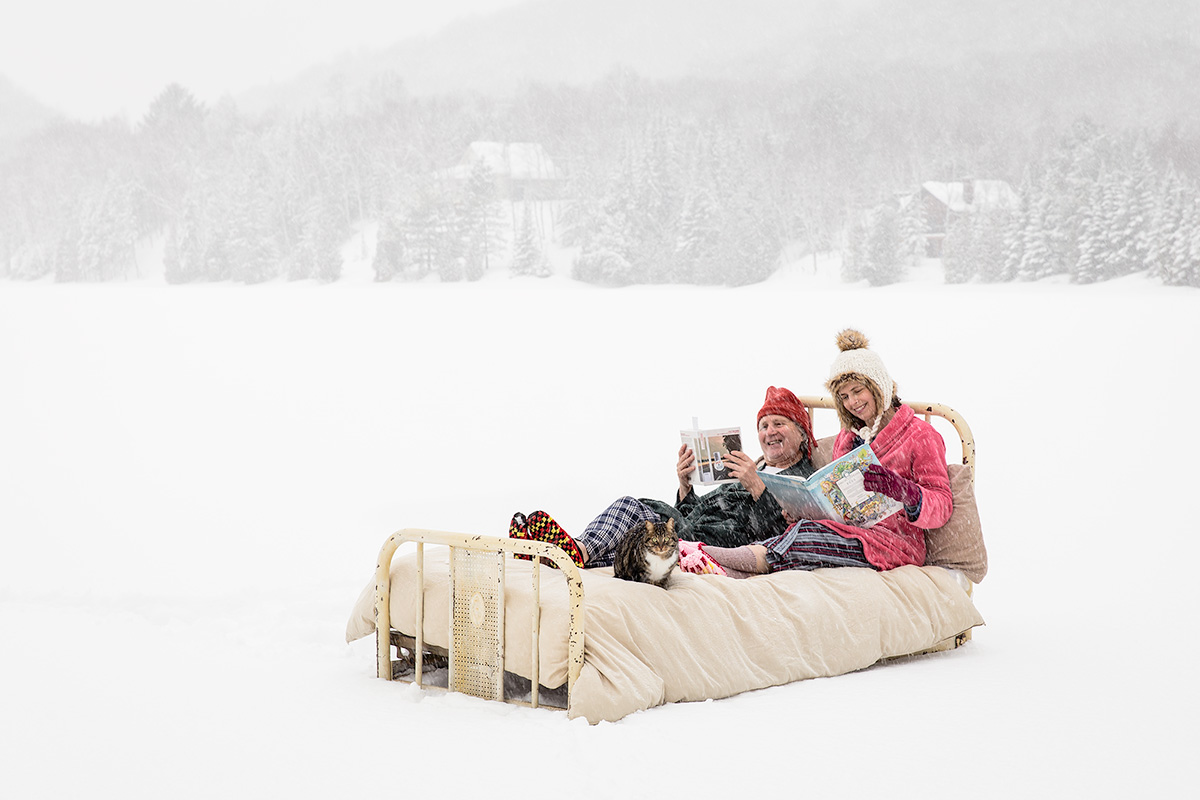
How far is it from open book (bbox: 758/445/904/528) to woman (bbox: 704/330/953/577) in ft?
0.10

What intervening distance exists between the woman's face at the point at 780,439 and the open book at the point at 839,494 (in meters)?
0.22

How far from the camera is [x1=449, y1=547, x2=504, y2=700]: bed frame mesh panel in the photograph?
252 centimetres

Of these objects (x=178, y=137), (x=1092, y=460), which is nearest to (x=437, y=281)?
(x=178, y=137)

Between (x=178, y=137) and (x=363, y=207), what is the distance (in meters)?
5.60

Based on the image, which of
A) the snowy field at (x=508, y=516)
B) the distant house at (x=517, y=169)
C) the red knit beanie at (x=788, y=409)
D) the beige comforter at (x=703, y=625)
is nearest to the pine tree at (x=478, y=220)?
the distant house at (x=517, y=169)

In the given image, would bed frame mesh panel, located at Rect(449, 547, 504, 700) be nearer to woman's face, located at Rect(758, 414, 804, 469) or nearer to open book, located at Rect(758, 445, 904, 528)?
Result: open book, located at Rect(758, 445, 904, 528)

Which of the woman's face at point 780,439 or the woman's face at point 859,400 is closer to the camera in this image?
the woman's face at point 859,400

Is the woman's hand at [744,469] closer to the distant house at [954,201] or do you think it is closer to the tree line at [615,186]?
the tree line at [615,186]

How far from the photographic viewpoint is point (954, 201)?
1522 cm

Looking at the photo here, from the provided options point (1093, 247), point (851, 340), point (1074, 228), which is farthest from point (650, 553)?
point (1074, 228)

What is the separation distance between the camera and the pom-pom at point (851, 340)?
10.6ft

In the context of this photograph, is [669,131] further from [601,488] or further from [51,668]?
[51,668]

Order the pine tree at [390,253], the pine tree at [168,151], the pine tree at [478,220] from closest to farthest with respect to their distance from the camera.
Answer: the pine tree at [478,220], the pine tree at [390,253], the pine tree at [168,151]

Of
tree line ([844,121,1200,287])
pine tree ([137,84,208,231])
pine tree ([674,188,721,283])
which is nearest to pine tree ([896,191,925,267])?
tree line ([844,121,1200,287])
